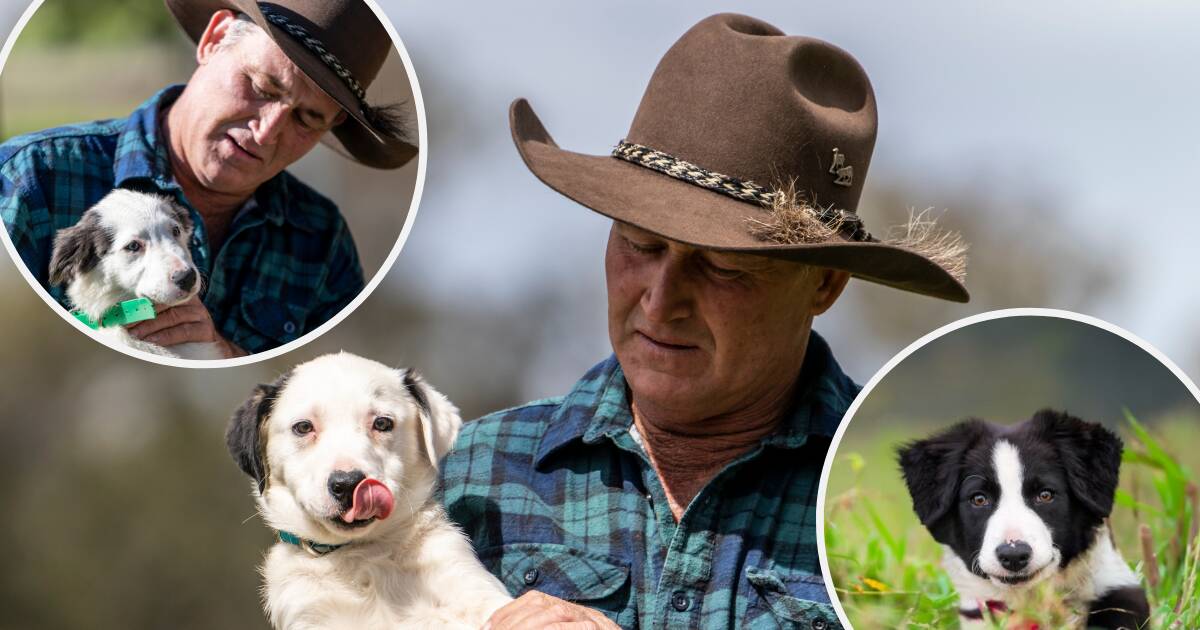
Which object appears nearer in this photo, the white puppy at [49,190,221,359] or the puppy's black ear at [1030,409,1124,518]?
the puppy's black ear at [1030,409,1124,518]

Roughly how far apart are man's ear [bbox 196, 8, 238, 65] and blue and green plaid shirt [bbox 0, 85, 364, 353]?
0.15 metres

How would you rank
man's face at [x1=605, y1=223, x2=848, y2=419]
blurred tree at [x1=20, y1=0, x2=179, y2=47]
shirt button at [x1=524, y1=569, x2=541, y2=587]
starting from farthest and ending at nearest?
blurred tree at [x1=20, y1=0, x2=179, y2=47] < shirt button at [x1=524, y1=569, x2=541, y2=587] < man's face at [x1=605, y1=223, x2=848, y2=419]

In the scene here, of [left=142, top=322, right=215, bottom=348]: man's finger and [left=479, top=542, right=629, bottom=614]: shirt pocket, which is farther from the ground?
[left=142, top=322, right=215, bottom=348]: man's finger

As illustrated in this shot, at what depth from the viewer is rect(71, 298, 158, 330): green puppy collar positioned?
3.94 meters

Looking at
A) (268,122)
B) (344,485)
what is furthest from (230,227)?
(344,485)

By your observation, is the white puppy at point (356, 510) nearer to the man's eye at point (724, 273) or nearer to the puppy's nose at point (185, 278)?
the puppy's nose at point (185, 278)

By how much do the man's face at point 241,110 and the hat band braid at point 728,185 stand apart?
92 centimetres

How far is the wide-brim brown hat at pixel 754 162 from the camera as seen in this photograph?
373 cm

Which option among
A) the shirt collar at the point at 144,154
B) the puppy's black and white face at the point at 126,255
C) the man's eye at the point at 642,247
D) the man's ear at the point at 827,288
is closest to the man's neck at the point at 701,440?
the man's ear at the point at 827,288

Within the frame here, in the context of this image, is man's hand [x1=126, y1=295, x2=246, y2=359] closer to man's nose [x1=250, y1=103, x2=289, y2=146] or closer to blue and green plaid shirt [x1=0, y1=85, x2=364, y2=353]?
blue and green plaid shirt [x1=0, y1=85, x2=364, y2=353]

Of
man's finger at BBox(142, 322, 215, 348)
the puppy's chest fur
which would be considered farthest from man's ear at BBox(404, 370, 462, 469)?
man's finger at BBox(142, 322, 215, 348)

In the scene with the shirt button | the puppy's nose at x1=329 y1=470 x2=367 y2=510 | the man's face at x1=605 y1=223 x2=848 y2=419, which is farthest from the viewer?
the shirt button

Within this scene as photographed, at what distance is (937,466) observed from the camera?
375 centimetres

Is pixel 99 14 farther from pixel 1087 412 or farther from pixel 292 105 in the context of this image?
pixel 1087 412
